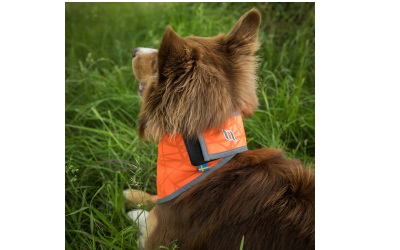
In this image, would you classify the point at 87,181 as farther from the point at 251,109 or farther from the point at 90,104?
the point at 251,109

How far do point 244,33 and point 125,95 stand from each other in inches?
68.6

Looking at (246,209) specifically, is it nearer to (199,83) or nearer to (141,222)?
(199,83)

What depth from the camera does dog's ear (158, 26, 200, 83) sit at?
2.09 m

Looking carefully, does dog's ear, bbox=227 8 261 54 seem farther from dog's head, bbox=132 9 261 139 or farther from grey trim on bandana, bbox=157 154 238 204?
grey trim on bandana, bbox=157 154 238 204

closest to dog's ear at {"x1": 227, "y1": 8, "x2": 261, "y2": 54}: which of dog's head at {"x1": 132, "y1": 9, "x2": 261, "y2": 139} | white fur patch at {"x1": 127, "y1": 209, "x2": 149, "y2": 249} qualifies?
dog's head at {"x1": 132, "y1": 9, "x2": 261, "y2": 139}

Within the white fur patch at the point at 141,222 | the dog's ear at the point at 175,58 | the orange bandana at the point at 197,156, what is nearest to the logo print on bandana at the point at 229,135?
the orange bandana at the point at 197,156

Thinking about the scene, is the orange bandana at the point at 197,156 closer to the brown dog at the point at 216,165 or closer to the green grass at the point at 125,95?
the brown dog at the point at 216,165

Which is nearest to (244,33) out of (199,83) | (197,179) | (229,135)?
(199,83)

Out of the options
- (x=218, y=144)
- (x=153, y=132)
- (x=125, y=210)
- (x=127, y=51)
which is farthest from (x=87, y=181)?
(x=127, y=51)

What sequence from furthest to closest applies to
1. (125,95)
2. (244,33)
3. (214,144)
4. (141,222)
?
(125,95) < (141,222) < (244,33) < (214,144)

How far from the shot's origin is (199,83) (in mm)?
2227

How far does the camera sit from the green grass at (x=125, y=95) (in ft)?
9.66

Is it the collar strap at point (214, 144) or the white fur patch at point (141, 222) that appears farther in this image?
the white fur patch at point (141, 222)
